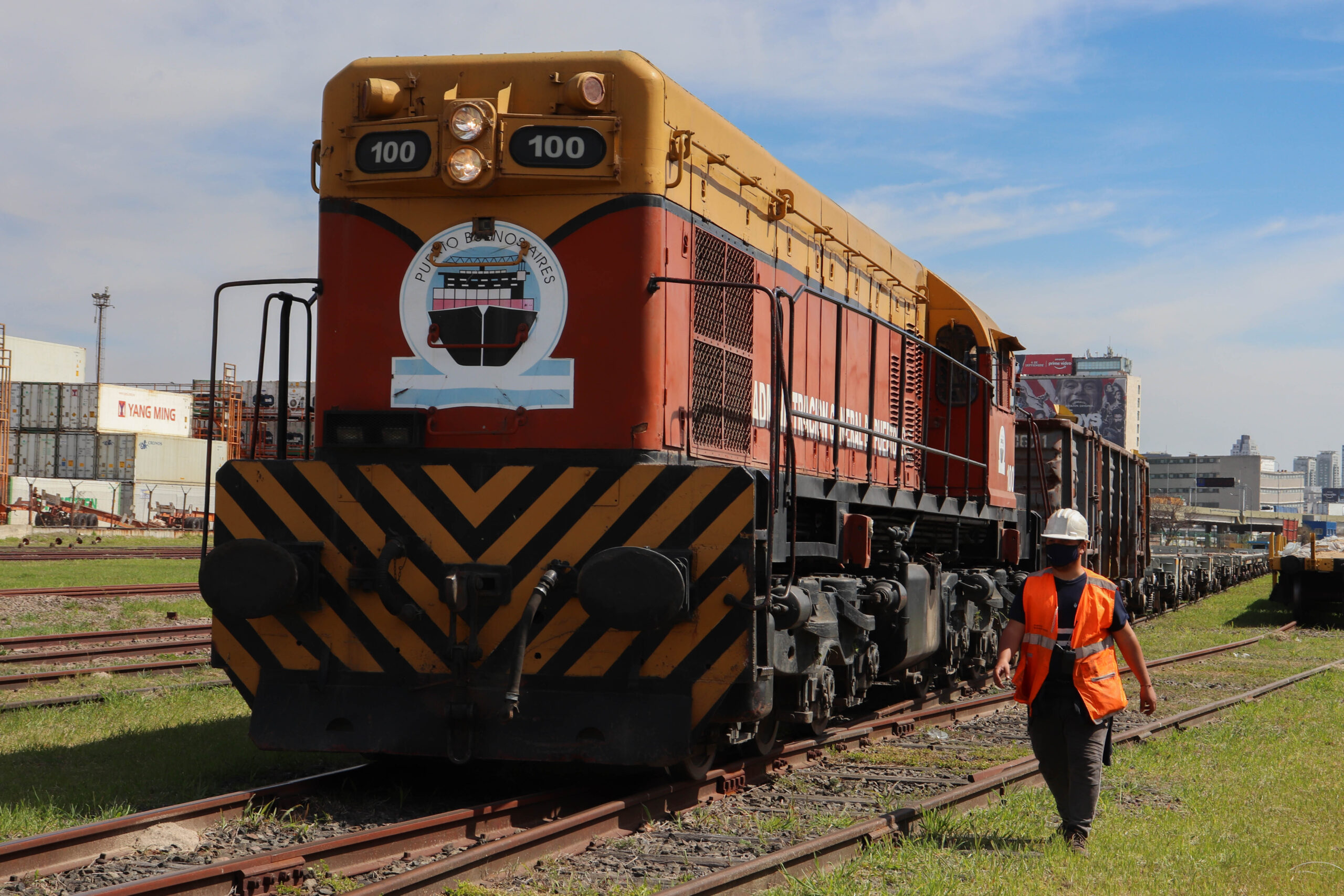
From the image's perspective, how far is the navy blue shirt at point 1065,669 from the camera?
5.18 m

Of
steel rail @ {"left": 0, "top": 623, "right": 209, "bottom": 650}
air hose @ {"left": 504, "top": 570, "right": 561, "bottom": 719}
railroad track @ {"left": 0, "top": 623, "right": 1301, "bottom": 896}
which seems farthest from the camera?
steel rail @ {"left": 0, "top": 623, "right": 209, "bottom": 650}

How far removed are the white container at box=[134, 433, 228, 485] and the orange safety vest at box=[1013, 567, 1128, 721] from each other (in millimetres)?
47337

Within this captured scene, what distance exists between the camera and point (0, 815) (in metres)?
5.15

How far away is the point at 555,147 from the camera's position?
19.6ft

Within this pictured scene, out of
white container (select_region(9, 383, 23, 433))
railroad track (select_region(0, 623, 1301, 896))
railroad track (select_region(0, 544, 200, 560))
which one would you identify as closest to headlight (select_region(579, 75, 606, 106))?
railroad track (select_region(0, 623, 1301, 896))

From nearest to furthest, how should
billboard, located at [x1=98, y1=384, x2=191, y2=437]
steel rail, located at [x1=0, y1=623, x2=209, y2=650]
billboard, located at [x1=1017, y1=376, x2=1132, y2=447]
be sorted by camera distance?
1. steel rail, located at [x1=0, y1=623, x2=209, y2=650]
2. billboard, located at [x1=98, y1=384, x2=191, y2=437]
3. billboard, located at [x1=1017, y1=376, x2=1132, y2=447]

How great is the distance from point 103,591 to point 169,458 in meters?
35.6

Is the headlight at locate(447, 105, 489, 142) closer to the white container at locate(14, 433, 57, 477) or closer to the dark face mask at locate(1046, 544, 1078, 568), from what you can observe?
the dark face mask at locate(1046, 544, 1078, 568)

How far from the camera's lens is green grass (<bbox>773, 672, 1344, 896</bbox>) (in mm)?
4613

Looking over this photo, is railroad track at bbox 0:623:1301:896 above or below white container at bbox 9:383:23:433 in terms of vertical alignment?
below

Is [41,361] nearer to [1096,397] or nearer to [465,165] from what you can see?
[465,165]

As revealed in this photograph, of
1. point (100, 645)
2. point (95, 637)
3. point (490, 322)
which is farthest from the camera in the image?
point (95, 637)

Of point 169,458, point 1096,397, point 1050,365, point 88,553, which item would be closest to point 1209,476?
point 1050,365

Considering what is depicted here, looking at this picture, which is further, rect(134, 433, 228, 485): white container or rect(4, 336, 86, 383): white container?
rect(4, 336, 86, 383): white container
